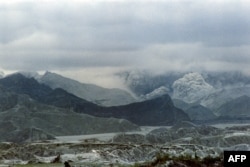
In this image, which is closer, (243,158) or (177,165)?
(243,158)

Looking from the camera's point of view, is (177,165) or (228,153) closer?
(228,153)

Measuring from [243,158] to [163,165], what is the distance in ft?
320

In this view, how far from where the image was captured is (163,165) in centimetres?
17788

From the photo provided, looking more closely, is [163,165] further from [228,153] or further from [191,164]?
[228,153]

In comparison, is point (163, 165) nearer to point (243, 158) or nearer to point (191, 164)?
point (191, 164)

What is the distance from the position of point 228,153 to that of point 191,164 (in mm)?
105038

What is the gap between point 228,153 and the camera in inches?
3157

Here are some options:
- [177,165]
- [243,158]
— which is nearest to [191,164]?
[177,165]

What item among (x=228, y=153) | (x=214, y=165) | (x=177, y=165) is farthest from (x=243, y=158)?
(x=214, y=165)

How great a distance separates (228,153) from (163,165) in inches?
3892

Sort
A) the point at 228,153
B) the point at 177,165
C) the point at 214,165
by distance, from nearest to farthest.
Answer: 1. the point at 228,153
2. the point at 177,165
3. the point at 214,165

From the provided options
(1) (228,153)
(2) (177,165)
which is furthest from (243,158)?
(2) (177,165)

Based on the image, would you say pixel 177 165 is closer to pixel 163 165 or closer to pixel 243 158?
pixel 163 165

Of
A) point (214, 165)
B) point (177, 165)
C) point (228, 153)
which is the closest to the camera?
point (228, 153)
